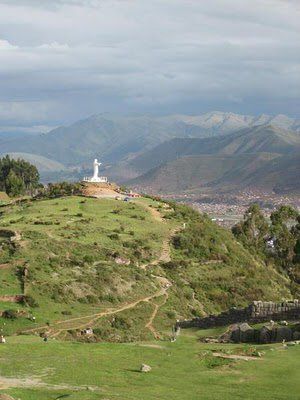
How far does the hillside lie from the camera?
46.2 meters

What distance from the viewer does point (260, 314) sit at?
34.4 meters

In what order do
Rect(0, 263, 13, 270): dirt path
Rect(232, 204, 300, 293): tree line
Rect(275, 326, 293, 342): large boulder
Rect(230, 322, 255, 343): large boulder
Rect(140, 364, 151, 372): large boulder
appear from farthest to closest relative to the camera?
Rect(232, 204, 300, 293): tree line
Rect(0, 263, 13, 270): dirt path
Rect(230, 322, 255, 343): large boulder
Rect(275, 326, 293, 342): large boulder
Rect(140, 364, 151, 372): large boulder

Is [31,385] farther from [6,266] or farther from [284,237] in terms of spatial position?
[284,237]

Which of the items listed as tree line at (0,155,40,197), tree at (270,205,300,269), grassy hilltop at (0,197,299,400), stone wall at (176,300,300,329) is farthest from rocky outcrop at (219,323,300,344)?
tree line at (0,155,40,197)

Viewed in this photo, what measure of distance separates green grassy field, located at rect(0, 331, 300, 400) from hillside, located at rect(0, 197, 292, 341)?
1576 cm

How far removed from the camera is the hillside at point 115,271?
1818 inches

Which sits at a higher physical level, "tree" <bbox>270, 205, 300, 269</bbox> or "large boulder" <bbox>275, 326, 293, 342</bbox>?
"tree" <bbox>270, 205, 300, 269</bbox>

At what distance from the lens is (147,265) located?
59781 millimetres

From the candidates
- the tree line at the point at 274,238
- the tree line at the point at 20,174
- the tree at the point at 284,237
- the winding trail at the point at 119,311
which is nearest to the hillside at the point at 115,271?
the winding trail at the point at 119,311

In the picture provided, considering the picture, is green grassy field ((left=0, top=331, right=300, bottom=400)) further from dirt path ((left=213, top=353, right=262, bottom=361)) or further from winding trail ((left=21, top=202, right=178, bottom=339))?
winding trail ((left=21, top=202, right=178, bottom=339))

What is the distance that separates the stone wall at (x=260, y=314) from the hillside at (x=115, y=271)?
834cm

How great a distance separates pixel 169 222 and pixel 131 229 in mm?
7769

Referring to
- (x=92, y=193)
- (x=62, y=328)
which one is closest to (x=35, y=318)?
(x=62, y=328)

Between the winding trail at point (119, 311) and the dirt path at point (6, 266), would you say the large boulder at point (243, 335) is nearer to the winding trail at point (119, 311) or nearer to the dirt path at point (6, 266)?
the winding trail at point (119, 311)
